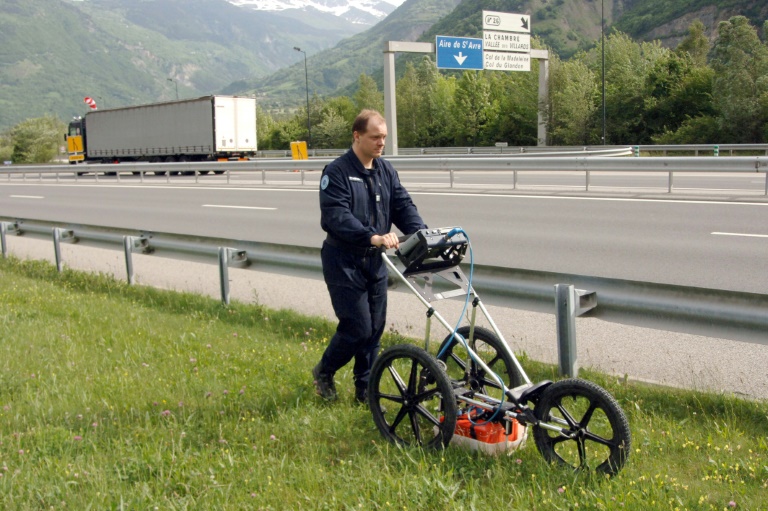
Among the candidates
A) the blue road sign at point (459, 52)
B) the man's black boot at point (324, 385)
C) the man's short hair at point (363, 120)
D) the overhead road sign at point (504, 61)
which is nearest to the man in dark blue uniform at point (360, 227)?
the man's short hair at point (363, 120)

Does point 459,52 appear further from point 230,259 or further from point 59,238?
point 230,259

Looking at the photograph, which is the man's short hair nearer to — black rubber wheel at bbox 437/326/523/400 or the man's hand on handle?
the man's hand on handle

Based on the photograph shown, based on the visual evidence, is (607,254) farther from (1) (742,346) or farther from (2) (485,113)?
(2) (485,113)

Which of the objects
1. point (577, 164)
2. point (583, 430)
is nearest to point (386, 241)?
point (583, 430)

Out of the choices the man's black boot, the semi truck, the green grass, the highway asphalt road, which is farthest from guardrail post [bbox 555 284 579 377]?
the semi truck

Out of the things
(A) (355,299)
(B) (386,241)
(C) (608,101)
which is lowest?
(A) (355,299)

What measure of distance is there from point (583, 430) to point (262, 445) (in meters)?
1.73

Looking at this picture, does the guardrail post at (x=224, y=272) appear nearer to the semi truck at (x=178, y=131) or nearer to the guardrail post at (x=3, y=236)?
the guardrail post at (x=3, y=236)

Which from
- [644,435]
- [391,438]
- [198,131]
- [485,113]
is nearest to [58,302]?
[391,438]

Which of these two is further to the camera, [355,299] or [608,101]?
[608,101]

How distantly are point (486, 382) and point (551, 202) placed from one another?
13.2 meters

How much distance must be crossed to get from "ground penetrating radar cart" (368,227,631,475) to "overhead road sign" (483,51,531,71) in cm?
3306

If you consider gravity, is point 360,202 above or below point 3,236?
above

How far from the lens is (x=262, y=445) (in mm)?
4375
